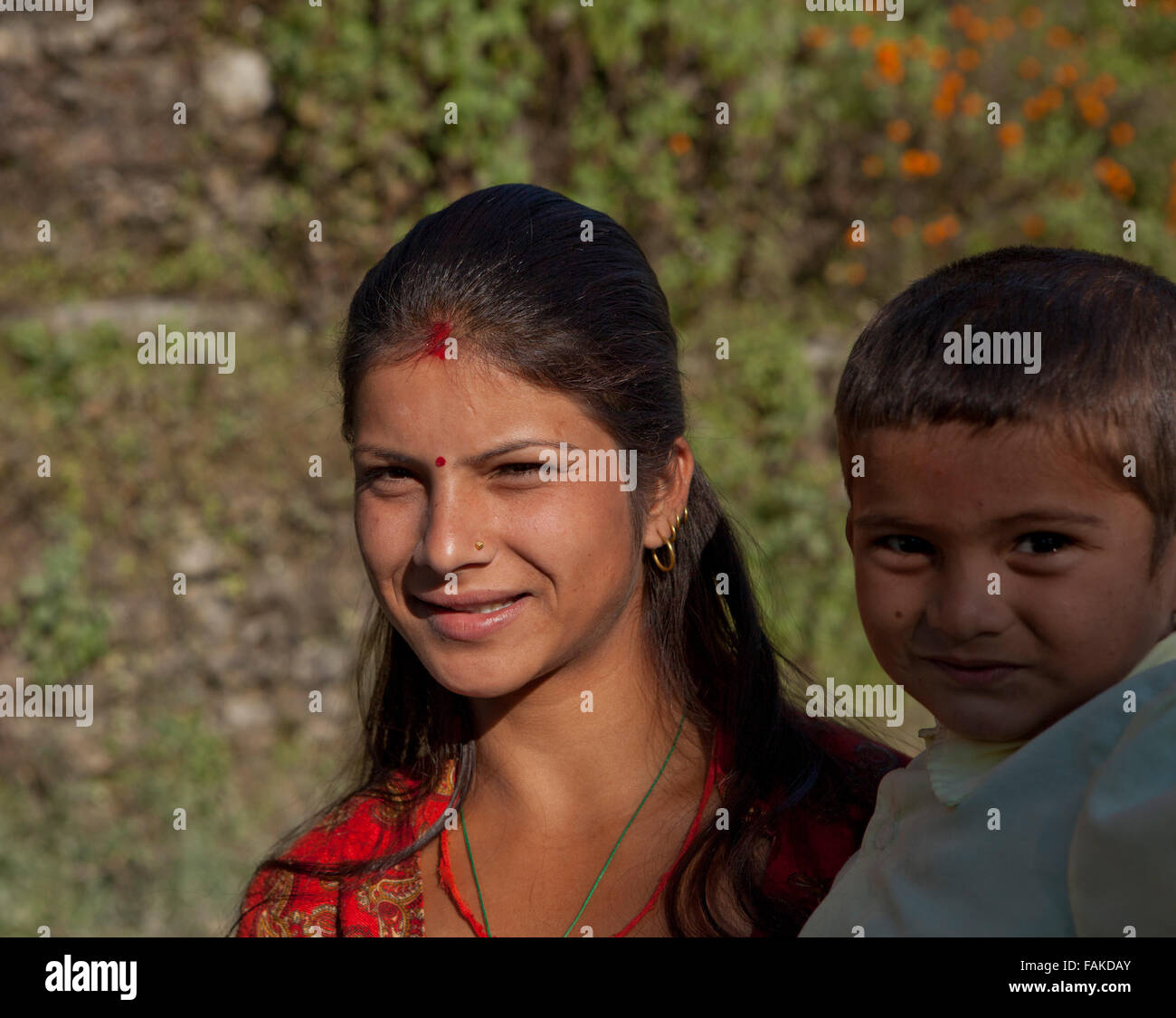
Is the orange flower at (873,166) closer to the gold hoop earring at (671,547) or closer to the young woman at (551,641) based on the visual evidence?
the young woman at (551,641)

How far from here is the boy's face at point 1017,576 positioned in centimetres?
147

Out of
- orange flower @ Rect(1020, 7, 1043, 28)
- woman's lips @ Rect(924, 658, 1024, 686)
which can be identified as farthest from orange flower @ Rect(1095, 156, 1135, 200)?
woman's lips @ Rect(924, 658, 1024, 686)

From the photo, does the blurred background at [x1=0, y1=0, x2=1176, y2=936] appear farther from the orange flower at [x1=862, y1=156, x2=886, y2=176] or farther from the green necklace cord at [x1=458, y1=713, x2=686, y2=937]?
the green necklace cord at [x1=458, y1=713, x2=686, y2=937]

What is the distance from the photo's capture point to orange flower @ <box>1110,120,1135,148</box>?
6012 mm

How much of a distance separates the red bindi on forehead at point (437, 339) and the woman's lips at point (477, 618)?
1.27 ft

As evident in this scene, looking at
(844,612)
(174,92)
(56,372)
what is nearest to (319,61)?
(174,92)

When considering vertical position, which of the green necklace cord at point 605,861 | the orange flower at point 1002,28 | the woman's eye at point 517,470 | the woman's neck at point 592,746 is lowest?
the green necklace cord at point 605,861

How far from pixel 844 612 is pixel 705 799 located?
3175mm

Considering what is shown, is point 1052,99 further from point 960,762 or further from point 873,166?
point 960,762

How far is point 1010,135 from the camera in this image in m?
5.93

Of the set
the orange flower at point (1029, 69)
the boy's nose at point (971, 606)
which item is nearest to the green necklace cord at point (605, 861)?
the boy's nose at point (971, 606)

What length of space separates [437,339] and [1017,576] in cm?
95

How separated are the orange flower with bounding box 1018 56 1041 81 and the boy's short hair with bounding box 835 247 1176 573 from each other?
4988 millimetres

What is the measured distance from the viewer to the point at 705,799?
2119 mm
